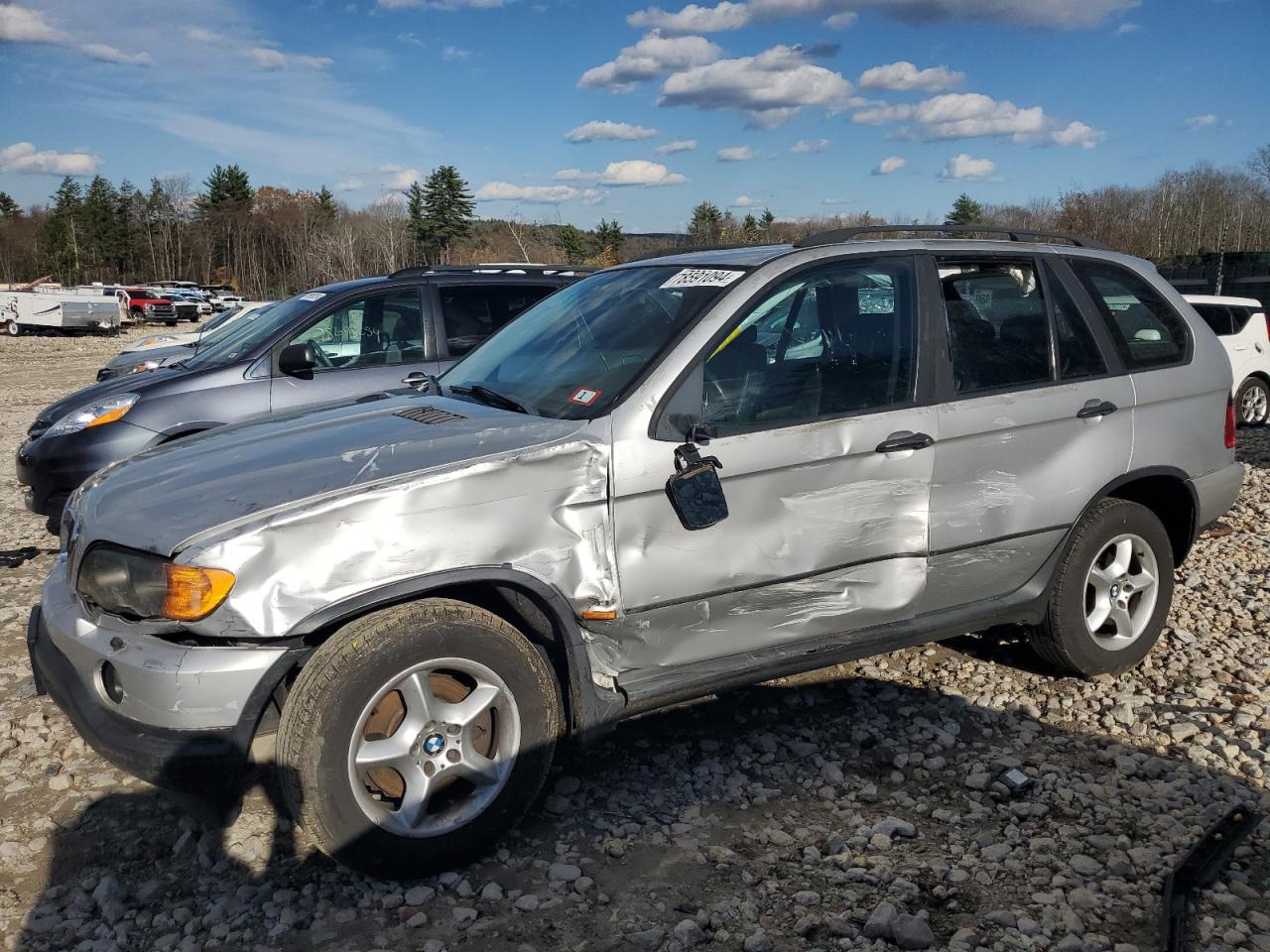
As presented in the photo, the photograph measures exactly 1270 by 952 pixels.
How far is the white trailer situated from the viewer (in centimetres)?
3572

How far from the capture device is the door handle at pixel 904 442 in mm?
3775

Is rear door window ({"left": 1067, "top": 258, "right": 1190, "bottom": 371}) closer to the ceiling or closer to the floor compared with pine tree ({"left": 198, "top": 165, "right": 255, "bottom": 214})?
closer to the floor

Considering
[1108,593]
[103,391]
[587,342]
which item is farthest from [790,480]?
[103,391]

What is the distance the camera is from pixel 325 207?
94.8m

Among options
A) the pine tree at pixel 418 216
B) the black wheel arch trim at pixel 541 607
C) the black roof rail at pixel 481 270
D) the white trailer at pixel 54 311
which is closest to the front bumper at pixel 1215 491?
the black wheel arch trim at pixel 541 607

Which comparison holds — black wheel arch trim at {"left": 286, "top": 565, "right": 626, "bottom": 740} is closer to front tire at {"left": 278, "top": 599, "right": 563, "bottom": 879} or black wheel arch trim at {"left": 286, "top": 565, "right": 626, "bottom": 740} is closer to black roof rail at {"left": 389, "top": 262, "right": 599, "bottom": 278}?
front tire at {"left": 278, "top": 599, "right": 563, "bottom": 879}

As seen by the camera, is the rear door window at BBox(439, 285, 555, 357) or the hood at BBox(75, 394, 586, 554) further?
the rear door window at BBox(439, 285, 555, 357)

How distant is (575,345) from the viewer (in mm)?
3996

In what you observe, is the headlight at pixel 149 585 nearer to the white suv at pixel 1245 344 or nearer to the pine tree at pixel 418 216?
the white suv at pixel 1245 344

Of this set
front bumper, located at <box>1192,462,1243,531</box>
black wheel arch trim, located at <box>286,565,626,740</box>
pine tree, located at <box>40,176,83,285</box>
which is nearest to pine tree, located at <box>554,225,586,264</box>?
front bumper, located at <box>1192,462,1243,531</box>

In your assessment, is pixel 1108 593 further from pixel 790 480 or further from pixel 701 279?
pixel 701 279

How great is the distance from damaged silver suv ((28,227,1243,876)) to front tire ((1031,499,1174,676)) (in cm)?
2

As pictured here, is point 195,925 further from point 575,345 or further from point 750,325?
point 750,325

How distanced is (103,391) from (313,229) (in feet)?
266
